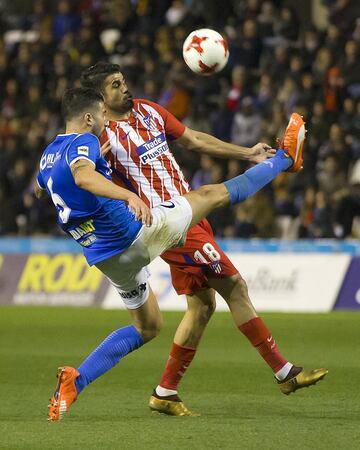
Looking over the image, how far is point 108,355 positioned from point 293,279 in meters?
8.91

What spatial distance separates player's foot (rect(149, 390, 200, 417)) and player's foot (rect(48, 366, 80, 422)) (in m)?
0.77

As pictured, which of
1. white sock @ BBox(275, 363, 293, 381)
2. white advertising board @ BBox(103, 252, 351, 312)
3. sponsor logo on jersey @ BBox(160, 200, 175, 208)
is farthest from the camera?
white advertising board @ BBox(103, 252, 351, 312)

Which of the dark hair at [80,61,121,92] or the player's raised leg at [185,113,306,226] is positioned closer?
the player's raised leg at [185,113,306,226]

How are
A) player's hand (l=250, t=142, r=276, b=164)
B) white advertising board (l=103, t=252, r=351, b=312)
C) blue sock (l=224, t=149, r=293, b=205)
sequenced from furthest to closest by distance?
white advertising board (l=103, t=252, r=351, b=312), player's hand (l=250, t=142, r=276, b=164), blue sock (l=224, t=149, r=293, b=205)

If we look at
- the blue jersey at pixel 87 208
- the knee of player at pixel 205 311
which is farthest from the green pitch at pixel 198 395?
the blue jersey at pixel 87 208

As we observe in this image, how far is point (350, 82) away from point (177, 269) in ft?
35.8

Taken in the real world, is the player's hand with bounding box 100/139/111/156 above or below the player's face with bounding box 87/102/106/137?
below

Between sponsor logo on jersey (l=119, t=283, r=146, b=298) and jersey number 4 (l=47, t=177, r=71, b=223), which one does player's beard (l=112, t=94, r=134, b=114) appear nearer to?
jersey number 4 (l=47, t=177, r=71, b=223)

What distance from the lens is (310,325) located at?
47.2ft

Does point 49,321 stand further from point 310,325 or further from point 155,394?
point 155,394

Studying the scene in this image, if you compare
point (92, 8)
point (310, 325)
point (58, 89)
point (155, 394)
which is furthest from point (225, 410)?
point (92, 8)

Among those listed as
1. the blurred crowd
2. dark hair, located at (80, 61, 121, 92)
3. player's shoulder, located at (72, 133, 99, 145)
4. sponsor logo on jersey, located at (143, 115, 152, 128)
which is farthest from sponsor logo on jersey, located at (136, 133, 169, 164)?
the blurred crowd

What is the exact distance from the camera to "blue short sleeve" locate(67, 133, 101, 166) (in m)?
7.25

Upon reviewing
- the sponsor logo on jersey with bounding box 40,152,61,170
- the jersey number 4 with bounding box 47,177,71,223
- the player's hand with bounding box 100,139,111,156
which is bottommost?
the jersey number 4 with bounding box 47,177,71,223
